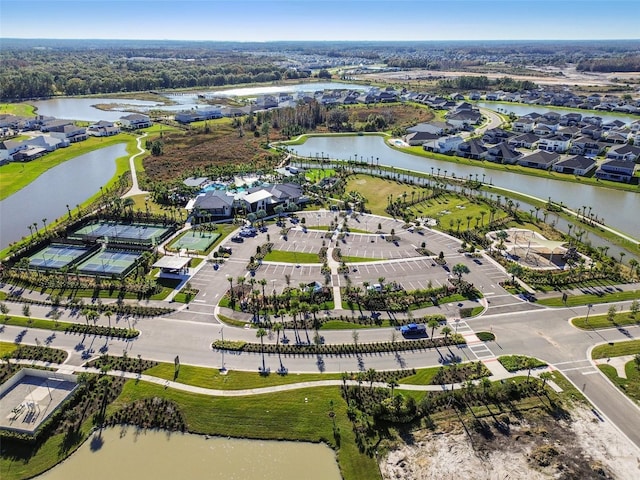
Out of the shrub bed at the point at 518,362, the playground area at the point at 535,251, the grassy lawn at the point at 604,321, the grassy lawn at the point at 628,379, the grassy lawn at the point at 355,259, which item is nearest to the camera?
the grassy lawn at the point at 628,379

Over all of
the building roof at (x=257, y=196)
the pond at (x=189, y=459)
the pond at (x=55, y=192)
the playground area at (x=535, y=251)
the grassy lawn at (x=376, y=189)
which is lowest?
the pond at (x=55, y=192)

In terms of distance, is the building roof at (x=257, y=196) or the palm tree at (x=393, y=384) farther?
the building roof at (x=257, y=196)

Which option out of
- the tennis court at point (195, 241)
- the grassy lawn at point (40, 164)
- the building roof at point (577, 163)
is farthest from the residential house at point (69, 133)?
the building roof at point (577, 163)

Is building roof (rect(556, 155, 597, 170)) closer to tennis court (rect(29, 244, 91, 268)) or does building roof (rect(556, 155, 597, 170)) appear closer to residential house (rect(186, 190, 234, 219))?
residential house (rect(186, 190, 234, 219))

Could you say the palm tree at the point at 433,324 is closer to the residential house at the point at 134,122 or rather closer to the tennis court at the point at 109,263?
the tennis court at the point at 109,263

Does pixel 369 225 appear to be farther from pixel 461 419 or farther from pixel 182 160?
pixel 182 160

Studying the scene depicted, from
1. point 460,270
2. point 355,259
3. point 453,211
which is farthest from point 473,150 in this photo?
point 460,270

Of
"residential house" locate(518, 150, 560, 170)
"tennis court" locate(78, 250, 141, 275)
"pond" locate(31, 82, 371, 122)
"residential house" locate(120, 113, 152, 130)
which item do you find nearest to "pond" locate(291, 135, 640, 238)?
"residential house" locate(518, 150, 560, 170)

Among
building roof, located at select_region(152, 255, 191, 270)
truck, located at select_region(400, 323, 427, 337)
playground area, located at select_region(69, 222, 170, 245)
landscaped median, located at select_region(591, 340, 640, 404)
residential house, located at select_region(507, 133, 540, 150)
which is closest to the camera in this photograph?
landscaped median, located at select_region(591, 340, 640, 404)
